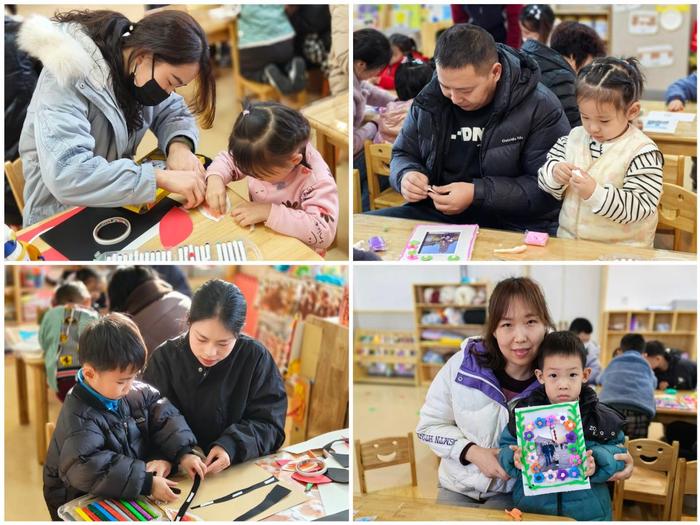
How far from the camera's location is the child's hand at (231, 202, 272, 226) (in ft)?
8.04

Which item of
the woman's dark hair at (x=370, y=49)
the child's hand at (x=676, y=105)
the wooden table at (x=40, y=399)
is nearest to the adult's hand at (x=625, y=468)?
the woman's dark hair at (x=370, y=49)

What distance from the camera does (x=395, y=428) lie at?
5.57 metres

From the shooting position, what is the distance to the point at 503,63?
2.63 metres

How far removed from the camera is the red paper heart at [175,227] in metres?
2.42

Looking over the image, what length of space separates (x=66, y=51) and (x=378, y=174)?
128 cm

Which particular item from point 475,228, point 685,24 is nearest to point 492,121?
point 475,228

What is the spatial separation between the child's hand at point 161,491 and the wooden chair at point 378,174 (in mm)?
1312

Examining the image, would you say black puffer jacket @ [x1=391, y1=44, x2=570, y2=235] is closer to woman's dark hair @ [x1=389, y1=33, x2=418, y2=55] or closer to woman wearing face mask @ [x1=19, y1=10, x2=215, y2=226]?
woman wearing face mask @ [x1=19, y1=10, x2=215, y2=226]

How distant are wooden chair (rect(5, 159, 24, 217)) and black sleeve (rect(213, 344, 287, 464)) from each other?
1153 mm

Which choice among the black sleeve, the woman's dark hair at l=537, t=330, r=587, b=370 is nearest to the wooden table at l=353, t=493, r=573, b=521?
the black sleeve

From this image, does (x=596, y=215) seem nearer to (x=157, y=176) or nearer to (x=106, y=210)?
(x=157, y=176)

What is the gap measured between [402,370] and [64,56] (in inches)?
203

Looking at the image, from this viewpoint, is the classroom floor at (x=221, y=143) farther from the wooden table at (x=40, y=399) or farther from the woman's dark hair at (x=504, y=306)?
the wooden table at (x=40, y=399)

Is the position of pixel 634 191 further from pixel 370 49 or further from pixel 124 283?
pixel 124 283
